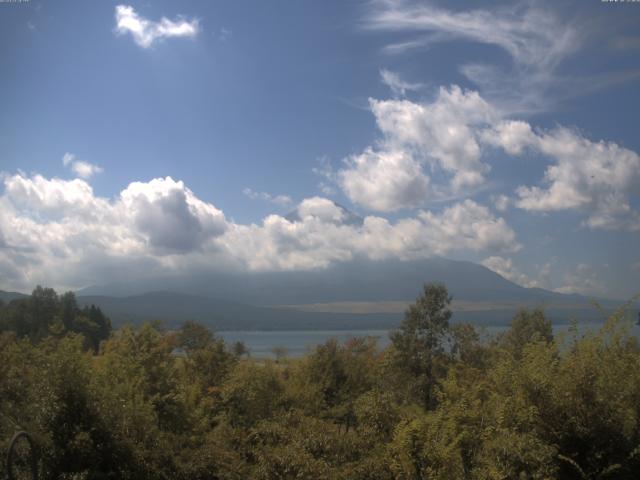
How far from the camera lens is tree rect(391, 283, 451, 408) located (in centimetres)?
3231

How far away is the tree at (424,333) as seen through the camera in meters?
32.3

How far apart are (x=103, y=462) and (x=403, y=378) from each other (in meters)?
21.5

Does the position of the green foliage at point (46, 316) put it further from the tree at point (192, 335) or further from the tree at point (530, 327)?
the tree at point (530, 327)

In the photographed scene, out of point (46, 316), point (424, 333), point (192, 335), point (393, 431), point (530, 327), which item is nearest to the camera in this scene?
point (393, 431)

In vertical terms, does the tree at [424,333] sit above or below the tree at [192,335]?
above

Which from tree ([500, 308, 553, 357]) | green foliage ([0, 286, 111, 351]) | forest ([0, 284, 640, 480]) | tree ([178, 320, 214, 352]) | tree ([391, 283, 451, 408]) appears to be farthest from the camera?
green foliage ([0, 286, 111, 351])

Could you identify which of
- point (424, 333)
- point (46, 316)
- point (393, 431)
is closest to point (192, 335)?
point (424, 333)

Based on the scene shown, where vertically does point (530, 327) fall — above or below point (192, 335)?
above

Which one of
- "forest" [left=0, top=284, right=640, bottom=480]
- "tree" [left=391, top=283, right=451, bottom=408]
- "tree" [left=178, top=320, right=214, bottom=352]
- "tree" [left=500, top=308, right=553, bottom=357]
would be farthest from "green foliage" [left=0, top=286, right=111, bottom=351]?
"forest" [left=0, top=284, right=640, bottom=480]

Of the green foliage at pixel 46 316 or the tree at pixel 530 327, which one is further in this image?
the green foliage at pixel 46 316

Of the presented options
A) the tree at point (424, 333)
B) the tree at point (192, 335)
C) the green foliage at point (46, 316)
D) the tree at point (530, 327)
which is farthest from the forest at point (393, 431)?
the green foliage at point (46, 316)

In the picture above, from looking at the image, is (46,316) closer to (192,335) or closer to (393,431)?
(192,335)

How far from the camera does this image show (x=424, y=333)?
33.2 metres

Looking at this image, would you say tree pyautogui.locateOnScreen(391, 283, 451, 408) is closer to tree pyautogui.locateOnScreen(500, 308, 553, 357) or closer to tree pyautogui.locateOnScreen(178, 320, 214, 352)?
tree pyautogui.locateOnScreen(500, 308, 553, 357)
